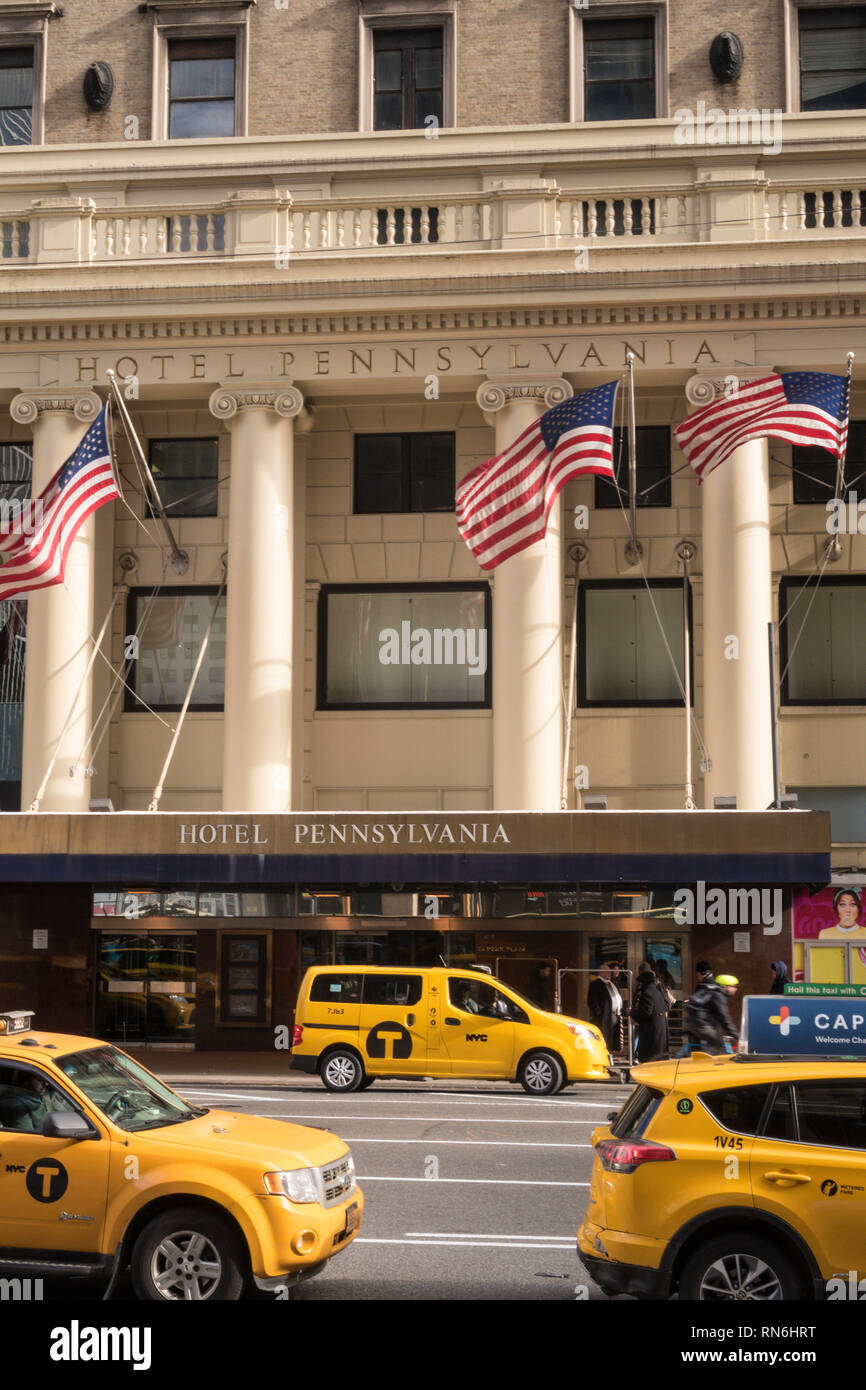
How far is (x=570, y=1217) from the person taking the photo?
1252 centimetres

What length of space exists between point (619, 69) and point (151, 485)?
41.3 feet

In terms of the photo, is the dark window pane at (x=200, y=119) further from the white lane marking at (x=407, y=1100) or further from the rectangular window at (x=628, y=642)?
the white lane marking at (x=407, y=1100)

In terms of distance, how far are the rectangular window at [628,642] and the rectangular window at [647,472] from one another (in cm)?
155

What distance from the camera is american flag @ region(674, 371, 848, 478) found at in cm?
2362

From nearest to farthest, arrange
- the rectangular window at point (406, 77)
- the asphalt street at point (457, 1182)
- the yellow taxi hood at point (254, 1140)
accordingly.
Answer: the yellow taxi hood at point (254, 1140), the asphalt street at point (457, 1182), the rectangular window at point (406, 77)

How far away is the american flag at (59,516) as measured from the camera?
78.6ft

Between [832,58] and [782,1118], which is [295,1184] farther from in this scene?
[832,58]

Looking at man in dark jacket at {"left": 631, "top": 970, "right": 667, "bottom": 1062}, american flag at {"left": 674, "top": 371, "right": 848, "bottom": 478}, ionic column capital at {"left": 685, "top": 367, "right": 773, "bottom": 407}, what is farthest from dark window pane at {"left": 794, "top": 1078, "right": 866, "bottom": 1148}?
ionic column capital at {"left": 685, "top": 367, "right": 773, "bottom": 407}

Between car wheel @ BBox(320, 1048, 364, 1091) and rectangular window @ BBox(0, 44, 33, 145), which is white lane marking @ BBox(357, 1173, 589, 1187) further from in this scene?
rectangular window @ BBox(0, 44, 33, 145)

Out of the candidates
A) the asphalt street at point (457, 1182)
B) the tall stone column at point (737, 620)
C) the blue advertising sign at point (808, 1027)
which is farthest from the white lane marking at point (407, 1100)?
the blue advertising sign at point (808, 1027)
